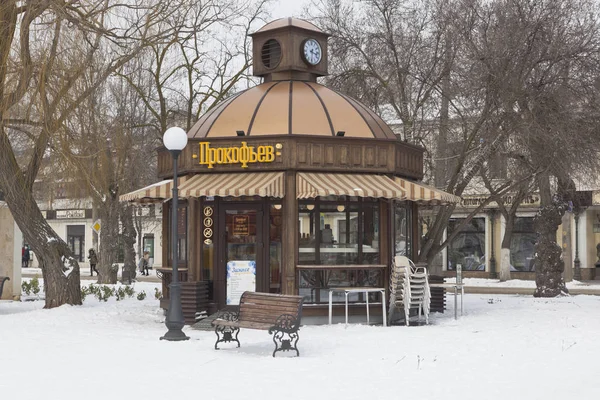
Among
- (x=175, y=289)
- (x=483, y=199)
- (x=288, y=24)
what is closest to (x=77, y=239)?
(x=483, y=199)

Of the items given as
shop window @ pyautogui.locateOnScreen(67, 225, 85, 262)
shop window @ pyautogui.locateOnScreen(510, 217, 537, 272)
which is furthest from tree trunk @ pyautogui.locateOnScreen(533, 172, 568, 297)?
shop window @ pyautogui.locateOnScreen(67, 225, 85, 262)

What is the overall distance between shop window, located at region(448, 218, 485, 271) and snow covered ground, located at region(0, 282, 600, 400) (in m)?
23.5

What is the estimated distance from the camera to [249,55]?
1159 inches

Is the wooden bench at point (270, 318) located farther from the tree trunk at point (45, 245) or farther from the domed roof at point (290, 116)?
the tree trunk at point (45, 245)

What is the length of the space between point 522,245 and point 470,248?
2704 millimetres

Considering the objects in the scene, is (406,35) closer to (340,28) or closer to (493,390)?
(340,28)

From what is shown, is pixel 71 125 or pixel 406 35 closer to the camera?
pixel 71 125

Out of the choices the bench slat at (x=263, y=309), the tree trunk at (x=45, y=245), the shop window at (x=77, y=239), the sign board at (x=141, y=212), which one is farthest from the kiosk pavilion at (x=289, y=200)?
the shop window at (x=77, y=239)

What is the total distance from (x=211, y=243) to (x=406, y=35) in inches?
425

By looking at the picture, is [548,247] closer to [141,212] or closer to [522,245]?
[522,245]

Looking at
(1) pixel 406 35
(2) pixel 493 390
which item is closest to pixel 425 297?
(2) pixel 493 390

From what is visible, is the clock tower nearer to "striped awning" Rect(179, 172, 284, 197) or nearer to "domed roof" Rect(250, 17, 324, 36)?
"domed roof" Rect(250, 17, 324, 36)

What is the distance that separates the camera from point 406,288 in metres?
17.4

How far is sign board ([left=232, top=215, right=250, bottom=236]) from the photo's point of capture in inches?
733
